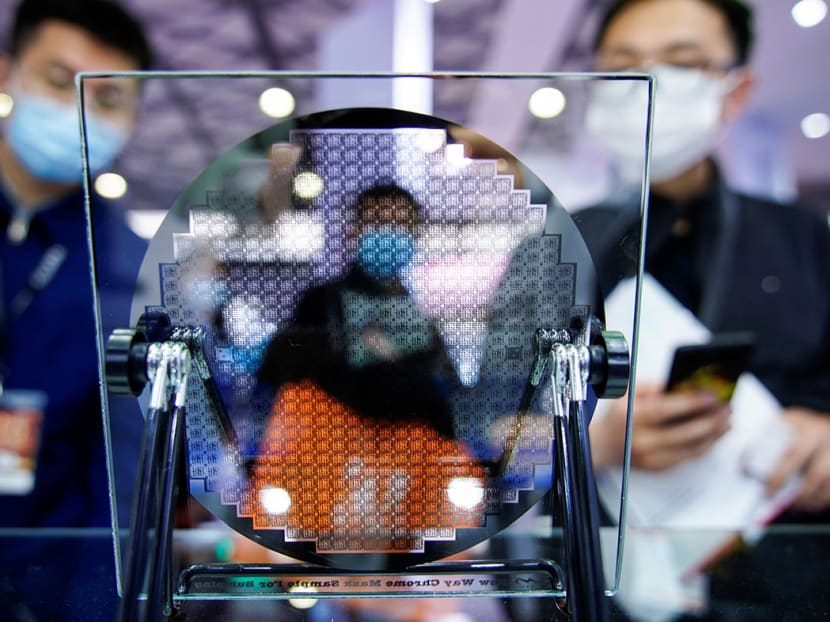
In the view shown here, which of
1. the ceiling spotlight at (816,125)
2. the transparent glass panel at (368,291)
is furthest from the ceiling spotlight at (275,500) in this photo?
the ceiling spotlight at (816,125)

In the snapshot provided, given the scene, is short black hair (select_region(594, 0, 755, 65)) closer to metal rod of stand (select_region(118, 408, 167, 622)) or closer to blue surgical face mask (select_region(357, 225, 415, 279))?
blue surgical face mask (select_region(357, 225, 415, 279))

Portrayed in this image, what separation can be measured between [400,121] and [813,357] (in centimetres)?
107

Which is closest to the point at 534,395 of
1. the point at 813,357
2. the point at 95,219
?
the point at 95,219

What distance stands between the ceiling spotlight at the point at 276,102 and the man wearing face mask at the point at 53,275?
2.40 ft

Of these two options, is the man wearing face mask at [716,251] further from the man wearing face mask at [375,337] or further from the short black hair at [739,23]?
the man wearing face mask at [375,337]

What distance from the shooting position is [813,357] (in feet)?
3.93

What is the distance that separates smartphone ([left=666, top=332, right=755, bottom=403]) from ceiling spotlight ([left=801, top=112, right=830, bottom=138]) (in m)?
0.38

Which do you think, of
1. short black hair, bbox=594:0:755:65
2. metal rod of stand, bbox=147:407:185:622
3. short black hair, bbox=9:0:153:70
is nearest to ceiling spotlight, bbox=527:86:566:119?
metal rod of stand, bbox=147:407:185:622

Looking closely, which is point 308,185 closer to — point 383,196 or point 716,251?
point 383,196

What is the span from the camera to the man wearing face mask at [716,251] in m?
1.10

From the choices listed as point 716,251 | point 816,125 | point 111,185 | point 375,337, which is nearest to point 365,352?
point 375,337

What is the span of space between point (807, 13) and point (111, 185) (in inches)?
47.1

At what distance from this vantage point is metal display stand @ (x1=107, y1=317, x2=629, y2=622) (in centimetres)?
46

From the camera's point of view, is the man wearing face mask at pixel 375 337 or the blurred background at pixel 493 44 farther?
the blurred background at pixel 493 44
